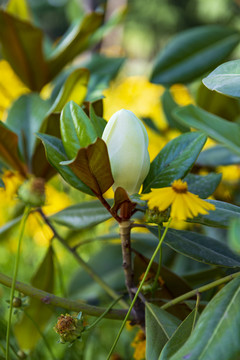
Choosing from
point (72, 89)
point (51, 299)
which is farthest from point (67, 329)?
point (72, 89)

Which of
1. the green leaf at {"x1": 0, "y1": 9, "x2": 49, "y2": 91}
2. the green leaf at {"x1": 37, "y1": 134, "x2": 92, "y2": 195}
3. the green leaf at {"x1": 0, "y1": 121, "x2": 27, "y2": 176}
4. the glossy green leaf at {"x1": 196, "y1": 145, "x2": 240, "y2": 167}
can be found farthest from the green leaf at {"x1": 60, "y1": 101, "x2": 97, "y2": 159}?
the green leaf at {"x1": 0, "y1": 9, "x2": 49, "y2": 91}

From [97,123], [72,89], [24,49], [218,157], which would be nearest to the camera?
[97,123]

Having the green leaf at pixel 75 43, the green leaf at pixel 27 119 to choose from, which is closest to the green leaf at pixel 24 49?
the green leaf at pixel 75 43

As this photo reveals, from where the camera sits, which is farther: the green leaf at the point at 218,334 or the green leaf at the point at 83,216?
the green leaf at the point at 83,216

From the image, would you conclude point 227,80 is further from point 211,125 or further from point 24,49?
point 24,49

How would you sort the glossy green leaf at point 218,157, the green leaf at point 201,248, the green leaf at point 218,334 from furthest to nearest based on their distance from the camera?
the glossy green leaf at point 218,157
the green leaf at point 201,248
the green leaf at point 218,334

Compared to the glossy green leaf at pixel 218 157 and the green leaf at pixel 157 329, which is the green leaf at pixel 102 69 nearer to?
the glossy green leaf at pixel 218 157
